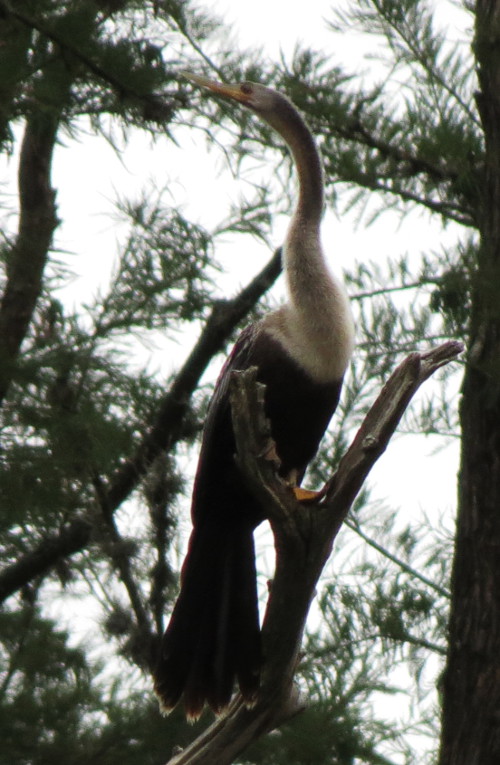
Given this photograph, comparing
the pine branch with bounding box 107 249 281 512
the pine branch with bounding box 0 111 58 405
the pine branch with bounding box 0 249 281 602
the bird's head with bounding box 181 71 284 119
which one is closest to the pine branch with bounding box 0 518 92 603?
the pine branch with bounding box 0 249 281 602

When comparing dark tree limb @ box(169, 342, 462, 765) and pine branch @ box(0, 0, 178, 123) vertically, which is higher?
pine branch @ box(0, 0, 178, 123)

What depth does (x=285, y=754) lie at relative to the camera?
4.28m

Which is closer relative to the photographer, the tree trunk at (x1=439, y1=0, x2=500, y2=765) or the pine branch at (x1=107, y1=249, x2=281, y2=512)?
the tree trunk at (x1=439, y1=0, x2=500, y2=765)

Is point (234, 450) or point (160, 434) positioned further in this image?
point (160, 434)

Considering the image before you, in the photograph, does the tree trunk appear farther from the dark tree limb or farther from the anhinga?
the dark tree limb

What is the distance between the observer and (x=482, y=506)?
4.05 metres

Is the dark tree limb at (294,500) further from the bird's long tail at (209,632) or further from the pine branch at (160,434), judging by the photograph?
the pine branch at (160,434)

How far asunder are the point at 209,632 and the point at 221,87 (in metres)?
1.78

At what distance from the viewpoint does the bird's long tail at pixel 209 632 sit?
3.17 meters

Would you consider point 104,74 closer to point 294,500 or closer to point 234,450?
point 234,450

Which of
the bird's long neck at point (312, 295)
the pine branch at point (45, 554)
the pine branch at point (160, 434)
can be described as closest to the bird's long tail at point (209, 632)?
the bird's long neck at point (312, 295)

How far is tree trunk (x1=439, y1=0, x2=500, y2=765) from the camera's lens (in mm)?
3812

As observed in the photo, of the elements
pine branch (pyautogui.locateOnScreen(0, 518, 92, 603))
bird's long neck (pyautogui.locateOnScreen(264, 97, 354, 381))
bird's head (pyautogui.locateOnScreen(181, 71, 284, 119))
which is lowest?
pine branch (pyautogui.locateOnScreen(0, 518, 92, 603))

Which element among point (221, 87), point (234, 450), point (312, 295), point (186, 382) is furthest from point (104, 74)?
point (186, 382)
